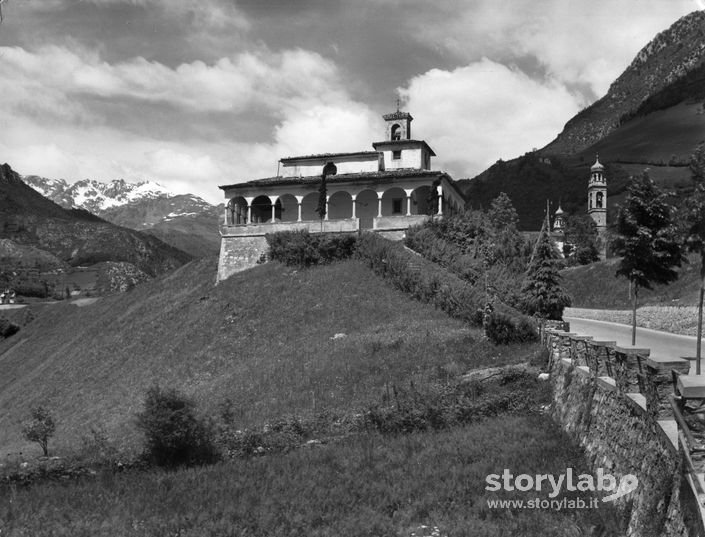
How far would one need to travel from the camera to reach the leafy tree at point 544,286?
34.1 m

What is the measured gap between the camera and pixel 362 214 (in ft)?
→ 162

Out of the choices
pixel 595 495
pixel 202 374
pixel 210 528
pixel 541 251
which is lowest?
pixel 202 374

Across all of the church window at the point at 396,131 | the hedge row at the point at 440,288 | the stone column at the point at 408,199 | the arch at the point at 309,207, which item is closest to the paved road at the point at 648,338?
the hedge row at the point at 440,288

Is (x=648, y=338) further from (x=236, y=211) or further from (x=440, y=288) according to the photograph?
(x=236, y=211)

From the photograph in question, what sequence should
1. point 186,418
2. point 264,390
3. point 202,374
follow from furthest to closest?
point 202,374
point 264,390
point 186,418

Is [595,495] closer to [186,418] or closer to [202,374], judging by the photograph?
[186,418]

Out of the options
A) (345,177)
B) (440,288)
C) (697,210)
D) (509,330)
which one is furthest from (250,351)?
(697,210)

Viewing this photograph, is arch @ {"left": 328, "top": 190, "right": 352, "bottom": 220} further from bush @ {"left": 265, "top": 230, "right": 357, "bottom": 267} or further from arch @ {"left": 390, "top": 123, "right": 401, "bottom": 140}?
arch @ {"left": 390, "top": 123, "right": 401, "bottom": 140}

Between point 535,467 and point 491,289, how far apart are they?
2281 cm

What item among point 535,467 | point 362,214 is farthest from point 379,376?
point 362,214

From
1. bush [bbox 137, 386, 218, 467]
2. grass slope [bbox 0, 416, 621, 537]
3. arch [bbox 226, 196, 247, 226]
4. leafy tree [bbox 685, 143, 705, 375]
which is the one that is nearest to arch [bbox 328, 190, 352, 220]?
arch [bbox 226, 196, 247, 226]

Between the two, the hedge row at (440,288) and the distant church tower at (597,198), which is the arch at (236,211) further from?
the distant church tower at (597,198)

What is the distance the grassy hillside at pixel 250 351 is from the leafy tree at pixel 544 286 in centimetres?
594

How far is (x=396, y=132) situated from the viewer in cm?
5334
